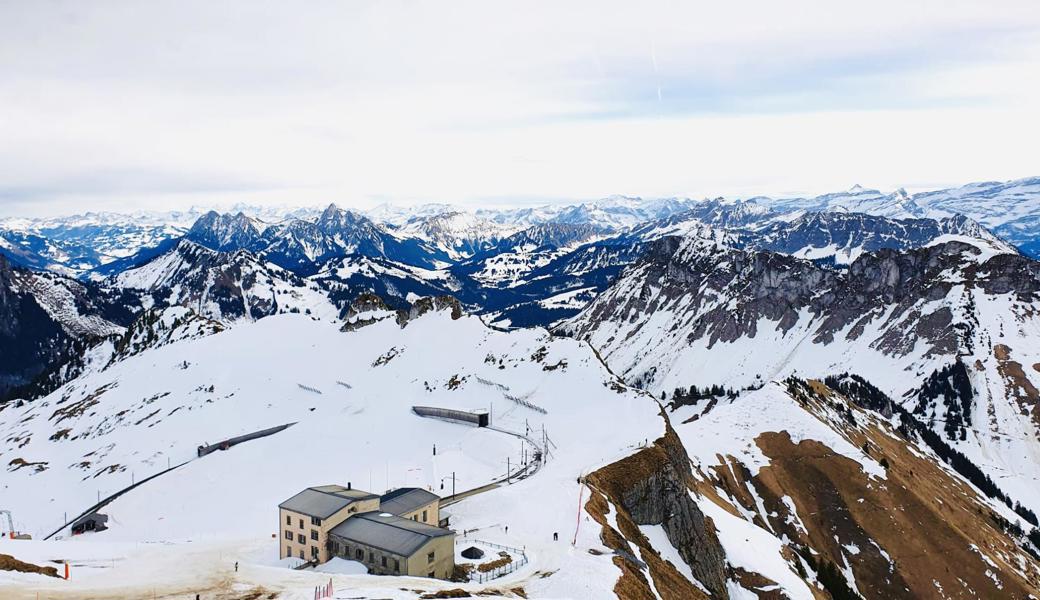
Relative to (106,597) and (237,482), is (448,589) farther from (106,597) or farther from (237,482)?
(237,482)

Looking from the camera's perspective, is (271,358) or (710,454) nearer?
(710,454)

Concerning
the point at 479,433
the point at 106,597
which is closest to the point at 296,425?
the point at 479,433

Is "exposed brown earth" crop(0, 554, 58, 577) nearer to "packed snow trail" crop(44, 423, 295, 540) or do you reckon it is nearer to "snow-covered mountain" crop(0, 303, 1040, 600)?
"snow-covered mountain" crop(0, 303, 1040, 600)

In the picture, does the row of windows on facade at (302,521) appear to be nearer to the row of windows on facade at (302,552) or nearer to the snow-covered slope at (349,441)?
the row of windows on facade at (302,552)

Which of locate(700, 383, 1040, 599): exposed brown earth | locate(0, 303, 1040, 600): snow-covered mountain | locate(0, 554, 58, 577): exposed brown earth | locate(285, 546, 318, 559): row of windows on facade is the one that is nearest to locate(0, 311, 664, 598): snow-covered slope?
locate(0, 303, 1040, 600): snow-covered mountain

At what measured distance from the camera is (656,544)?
3155 inches

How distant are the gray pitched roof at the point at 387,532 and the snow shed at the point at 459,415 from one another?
5900 centimetres

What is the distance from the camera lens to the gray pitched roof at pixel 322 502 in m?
65.4

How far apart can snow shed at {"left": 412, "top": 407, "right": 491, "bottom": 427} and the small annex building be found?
170 ft

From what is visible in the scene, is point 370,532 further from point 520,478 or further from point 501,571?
point 520,478

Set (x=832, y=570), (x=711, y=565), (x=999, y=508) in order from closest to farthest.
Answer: (x=711, y=565) < (x=832, y=570) < (x=999, y=508)

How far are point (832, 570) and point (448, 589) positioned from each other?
281 ft

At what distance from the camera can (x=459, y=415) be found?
130 meters

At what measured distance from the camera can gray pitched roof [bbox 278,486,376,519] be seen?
65375 mm
